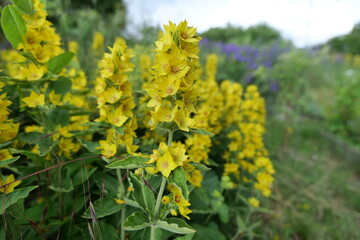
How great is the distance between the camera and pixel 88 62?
2461mm

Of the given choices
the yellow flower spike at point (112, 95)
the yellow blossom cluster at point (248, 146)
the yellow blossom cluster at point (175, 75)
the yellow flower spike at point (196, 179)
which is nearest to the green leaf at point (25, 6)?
the yellow flower spike at point (112, 95)

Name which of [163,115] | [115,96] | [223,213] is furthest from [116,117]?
[223,213]

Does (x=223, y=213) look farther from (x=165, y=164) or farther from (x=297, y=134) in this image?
(x=297, y=134)

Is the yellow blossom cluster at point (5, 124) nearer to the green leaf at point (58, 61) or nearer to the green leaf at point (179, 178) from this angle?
the green leaf at point (58, 61)

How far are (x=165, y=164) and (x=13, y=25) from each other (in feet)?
2.59

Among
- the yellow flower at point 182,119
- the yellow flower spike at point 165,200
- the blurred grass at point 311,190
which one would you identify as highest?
the yellow flower at point 182,119

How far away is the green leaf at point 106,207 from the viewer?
0.90 meters

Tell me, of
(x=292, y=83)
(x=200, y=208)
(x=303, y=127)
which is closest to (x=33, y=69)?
(x=200, y=208)

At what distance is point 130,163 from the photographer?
0.72 meters

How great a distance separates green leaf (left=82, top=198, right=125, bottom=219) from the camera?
0.90m

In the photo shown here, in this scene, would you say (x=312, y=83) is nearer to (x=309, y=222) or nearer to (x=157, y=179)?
(x=309, y=222)

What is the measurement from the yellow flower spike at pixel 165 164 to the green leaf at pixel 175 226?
163 mm

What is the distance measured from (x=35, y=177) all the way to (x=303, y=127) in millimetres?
4228

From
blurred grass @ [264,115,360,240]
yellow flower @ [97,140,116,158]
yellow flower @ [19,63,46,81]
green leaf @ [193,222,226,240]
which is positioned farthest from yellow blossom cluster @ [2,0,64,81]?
blurred grass @ [264,115,360,240]
